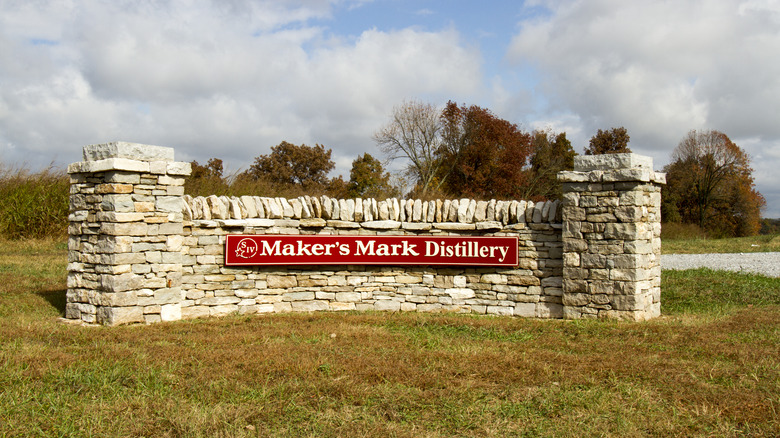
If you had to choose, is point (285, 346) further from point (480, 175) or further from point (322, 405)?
point (480, 175)

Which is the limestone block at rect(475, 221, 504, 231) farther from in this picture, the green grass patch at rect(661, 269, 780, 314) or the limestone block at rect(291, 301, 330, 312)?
the green grass patch at rect(661, 269, 780, 314)

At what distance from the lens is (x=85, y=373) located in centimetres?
511

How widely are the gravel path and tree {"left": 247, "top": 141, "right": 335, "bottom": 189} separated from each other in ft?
77.3

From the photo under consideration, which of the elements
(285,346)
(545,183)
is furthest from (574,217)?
(545,183)

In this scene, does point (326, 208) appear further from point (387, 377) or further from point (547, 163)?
point (547, 163)

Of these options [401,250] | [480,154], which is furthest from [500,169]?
[401,250]

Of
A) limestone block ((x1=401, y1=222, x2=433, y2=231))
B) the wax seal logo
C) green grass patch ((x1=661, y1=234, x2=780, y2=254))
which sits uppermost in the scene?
limestone block ((x1=401, y1=222, x2=433, y2=231))

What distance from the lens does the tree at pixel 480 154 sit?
3284 cm

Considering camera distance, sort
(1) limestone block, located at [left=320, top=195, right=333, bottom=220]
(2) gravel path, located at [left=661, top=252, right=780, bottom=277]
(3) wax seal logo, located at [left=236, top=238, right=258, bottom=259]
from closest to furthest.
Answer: (3) wax seal logo, located at [left=236, top=238, right=258, bottom=259] → (1) limestone block, located at [left=320, top=195, right=333, bottom=220] → (2) gravel path, located at [left=661, top=252, right=780, bottom=277]

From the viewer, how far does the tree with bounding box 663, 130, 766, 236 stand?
39.0 metres

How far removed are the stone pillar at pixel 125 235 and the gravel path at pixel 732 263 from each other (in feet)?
37.3

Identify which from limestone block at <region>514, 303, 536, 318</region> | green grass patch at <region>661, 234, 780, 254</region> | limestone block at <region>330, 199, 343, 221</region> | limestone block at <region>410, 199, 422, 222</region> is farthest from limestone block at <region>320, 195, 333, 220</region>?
green grass patch at <region>661, 234, 780, 254</region>

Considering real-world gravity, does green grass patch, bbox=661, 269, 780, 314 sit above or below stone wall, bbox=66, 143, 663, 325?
below

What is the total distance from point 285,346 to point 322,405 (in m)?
1.78
